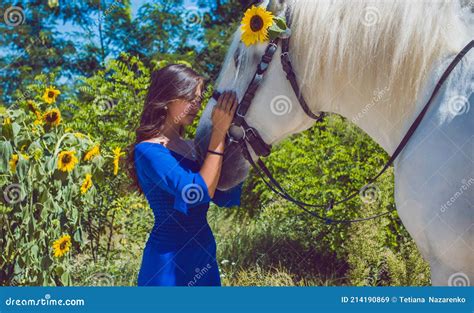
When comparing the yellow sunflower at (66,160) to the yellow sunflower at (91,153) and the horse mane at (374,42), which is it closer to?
the yellow sunflower at (91,153)

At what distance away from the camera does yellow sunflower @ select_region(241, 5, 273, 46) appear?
7.07 feet

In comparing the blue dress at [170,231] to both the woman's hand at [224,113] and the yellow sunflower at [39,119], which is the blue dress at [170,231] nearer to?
the woman's hand at [224,113]

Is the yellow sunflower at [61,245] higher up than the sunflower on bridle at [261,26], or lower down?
lower down

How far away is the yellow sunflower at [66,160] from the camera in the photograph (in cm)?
364

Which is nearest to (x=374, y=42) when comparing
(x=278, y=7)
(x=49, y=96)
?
(x=278, y=7)

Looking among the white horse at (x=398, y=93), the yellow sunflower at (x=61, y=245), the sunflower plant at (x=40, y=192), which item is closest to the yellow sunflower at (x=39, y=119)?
the sunflower plant at (x=40, y=192)

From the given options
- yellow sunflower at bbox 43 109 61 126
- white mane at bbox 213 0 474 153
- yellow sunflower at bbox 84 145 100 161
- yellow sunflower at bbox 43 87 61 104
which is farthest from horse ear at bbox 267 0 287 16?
yellow sunflower at bbox 43 87 61 104

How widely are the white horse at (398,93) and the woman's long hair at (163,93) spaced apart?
0.20 meters

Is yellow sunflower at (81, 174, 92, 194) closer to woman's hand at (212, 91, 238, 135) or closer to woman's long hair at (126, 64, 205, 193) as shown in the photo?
woman's long hair at (126, 64, 205, 193)

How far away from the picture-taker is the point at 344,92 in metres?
2.17

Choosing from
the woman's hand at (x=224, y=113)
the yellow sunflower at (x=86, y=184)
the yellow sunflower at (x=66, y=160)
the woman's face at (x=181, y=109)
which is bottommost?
the yellow sunflower at (x=86, y=184)

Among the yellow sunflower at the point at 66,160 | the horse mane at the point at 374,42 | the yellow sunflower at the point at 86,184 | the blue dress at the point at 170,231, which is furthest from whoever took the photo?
the yellow sunflower at the point at 86,184

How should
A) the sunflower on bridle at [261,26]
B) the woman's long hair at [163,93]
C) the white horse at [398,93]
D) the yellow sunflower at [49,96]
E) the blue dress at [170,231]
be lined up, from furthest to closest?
the yellow sunflower at [49,96] → the woman's long hair at [163,93] → the blue dress at [170,231] → the sunflower on bridle at [261,26] → the white horse at [398,93]

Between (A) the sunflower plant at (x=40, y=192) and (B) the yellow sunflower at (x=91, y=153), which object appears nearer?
(A) the sunflower plant at (x=40, y=192)
